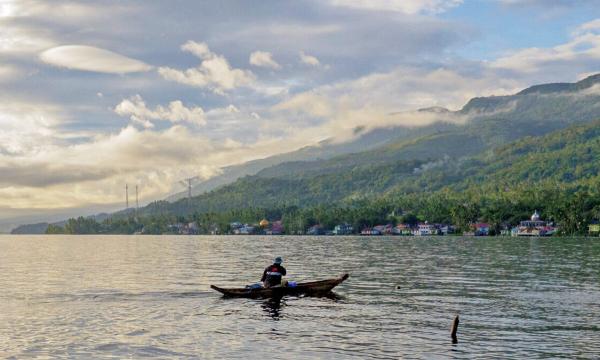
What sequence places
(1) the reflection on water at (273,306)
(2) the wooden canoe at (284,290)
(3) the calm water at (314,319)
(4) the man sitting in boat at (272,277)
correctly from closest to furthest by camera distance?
1. (3) the calm water at (314,319)
2. (1) the reflection on water at (273,306)
3. (2) the wooden canoe at (284,290)
4. (4) the man sitting in boat at (272,277)

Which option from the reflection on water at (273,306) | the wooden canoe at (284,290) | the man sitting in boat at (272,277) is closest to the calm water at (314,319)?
the reflection on water at (273,306)

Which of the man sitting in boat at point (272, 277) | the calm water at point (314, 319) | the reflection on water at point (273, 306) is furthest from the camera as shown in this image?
the man sitting in boat at point (272, 277)

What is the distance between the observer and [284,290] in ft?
186

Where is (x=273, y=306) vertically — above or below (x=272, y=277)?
below

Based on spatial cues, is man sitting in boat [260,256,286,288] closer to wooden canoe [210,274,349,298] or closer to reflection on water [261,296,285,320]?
wooden canoe [210,274,349,298]

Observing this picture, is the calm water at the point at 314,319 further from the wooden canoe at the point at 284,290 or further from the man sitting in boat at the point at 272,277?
the man sitting in boat at the point at 272,277

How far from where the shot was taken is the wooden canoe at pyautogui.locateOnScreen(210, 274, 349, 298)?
55.6 m

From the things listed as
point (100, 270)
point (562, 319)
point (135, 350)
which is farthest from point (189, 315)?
point (100, 270)

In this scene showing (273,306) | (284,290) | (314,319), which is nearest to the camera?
(314,319)

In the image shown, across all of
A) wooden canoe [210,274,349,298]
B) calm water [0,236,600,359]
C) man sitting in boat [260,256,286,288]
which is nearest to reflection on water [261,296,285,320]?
calm water [0,236,600,359]

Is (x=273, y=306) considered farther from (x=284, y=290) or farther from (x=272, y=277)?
(x=272, y=277)

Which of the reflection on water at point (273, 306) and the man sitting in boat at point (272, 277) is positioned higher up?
the man sitting in boat at point (272, 277)

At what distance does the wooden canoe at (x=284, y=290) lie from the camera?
55.6 m

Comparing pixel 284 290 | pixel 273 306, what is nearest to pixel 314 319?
pixel 273 306
